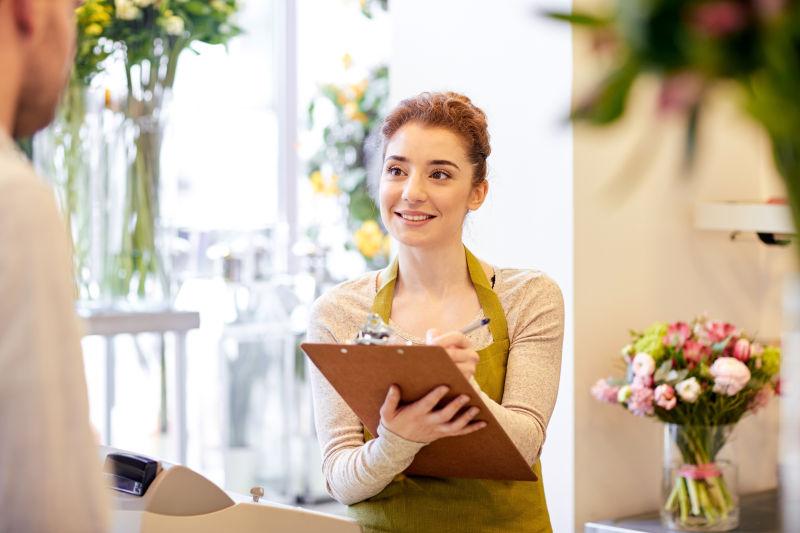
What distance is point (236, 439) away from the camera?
4.54 metres

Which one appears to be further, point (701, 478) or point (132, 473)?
point (701, 478)

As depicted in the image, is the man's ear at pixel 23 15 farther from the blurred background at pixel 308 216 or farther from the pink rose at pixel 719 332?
the pink rose at pixel 719 332

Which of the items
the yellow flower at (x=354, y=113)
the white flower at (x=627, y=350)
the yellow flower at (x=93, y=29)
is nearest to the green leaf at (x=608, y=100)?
the white flower at (x=627, y=350)

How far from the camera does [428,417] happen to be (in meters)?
1.78

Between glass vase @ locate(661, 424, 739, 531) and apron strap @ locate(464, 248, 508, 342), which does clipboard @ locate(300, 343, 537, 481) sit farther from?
glass vase @ locate(661, 424, 739, 531)

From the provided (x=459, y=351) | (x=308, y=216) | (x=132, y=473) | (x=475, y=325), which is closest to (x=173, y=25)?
(x=308, y=216)

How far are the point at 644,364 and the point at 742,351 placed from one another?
A: 216mm

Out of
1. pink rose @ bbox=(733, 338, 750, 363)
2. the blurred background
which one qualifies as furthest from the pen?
pink rose @ bbox=(733, 338, 750, 363)

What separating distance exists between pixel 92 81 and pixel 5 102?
2.67 meters

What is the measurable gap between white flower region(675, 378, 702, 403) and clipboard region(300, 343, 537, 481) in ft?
2.50

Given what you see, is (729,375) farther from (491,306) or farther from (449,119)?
(449,119)

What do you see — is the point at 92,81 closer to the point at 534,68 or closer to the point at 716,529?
the point at 534,68

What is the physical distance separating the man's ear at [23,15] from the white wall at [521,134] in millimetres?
1849

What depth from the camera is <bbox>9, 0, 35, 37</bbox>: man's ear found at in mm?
898
